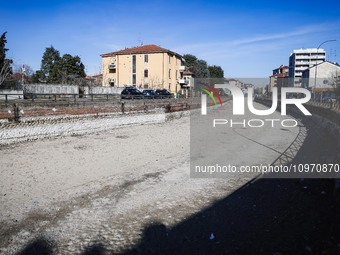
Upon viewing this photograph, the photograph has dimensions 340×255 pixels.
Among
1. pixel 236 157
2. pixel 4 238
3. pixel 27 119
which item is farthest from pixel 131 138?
pixel 4 238

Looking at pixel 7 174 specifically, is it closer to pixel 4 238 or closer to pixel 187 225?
pixel 4 238

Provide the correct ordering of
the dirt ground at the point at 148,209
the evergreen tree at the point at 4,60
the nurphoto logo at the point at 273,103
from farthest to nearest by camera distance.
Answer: the evergreen tree at the point at 4,60
the nurphoto logo at the point at 273,103
the dirt ground at the point at 148,209

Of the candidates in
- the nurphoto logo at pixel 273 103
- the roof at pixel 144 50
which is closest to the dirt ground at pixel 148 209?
the nurphoto logo at pixel 273 103

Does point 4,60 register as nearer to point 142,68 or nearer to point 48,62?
point 142,68

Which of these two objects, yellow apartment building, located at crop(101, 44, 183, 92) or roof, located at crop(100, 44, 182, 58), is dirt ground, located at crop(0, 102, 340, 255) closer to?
yellow apartment building, located at crop(101, 44, 183, 92)

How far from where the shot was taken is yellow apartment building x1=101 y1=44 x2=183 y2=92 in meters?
54.7

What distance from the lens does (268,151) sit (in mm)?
11117

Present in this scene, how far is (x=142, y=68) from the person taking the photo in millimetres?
55844

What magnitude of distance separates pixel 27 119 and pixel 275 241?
33.2 feet

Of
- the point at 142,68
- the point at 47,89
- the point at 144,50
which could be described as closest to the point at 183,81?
the point at 142,68

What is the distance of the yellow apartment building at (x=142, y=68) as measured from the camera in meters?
54.7

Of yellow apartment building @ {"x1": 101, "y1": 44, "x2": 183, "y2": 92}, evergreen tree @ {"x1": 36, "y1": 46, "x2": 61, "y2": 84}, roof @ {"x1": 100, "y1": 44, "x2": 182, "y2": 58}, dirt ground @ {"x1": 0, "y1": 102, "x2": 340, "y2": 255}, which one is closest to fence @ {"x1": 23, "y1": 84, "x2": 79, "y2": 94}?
yellow apartment building @ {"x1": 101, "y1": 44, "x2": 183, "y2": 92}

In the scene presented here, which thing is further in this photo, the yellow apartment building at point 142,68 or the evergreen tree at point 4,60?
the yellow apartment building at point 142,68

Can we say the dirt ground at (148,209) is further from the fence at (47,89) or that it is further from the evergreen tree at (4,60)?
the evergreen tree at (4,60)
